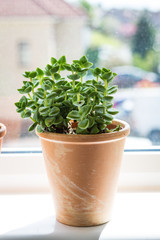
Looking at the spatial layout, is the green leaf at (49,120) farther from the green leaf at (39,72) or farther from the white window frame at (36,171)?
the white window frame at (36,171)

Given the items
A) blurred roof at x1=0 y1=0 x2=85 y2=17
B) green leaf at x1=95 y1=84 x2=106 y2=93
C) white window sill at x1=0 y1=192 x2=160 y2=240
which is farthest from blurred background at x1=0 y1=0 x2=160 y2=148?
green leaf at x1=95 y1=84 x2=106 y2=93

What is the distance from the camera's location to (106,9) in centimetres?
115

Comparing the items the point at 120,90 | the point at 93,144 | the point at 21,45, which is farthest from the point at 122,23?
the point at 93,144

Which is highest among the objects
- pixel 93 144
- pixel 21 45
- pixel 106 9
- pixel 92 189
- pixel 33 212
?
pixel 106 9

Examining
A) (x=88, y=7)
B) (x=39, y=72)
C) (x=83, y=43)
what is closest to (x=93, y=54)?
(x=83, y=43)

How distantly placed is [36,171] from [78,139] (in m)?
0.37

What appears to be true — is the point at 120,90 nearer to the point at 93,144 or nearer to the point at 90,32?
the point at 90,32

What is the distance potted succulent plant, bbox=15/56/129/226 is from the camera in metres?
0.85

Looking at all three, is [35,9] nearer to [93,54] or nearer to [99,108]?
[93,54]

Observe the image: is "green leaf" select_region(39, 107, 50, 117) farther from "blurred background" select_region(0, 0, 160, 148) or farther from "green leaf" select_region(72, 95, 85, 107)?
"blurred background" select_region(0, 0, 160, 148)

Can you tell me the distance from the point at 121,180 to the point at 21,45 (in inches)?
21.3

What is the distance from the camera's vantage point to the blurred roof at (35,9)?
113 cm

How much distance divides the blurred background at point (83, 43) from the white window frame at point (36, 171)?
0.06 metres

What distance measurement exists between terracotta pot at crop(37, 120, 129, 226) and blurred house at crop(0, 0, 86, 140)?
1.16ft
